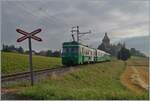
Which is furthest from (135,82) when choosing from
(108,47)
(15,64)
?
(108,47)

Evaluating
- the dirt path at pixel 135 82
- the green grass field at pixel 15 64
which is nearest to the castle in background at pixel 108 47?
the green grass field at pixel 15 64

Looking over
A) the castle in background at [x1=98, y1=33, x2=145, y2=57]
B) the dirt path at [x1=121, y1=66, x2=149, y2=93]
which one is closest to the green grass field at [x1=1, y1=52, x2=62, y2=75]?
the dirt path at [x1=121, y1=66, x2=149, y2=93]

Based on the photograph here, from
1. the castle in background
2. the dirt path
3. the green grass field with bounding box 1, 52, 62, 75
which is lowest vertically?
the dirt path

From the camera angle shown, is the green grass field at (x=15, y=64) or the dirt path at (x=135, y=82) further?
the green grass field at (x=15, y=64)

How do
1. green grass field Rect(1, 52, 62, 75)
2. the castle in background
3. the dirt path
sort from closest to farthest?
the dirt path < green grass field Rect(1, 52, 62, 75) < the castle in background

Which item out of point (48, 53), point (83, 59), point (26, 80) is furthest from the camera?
point (48, 53)

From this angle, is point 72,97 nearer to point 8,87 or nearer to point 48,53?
point 8,87

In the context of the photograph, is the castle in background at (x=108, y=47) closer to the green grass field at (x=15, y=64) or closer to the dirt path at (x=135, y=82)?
the green grass field at (x=15, y=64)

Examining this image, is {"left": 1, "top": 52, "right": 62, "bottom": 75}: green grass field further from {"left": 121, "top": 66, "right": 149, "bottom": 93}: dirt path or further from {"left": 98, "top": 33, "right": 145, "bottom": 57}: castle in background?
{"left": 98, "top": 33, "right": 145, "bottom": 57}: castle in background

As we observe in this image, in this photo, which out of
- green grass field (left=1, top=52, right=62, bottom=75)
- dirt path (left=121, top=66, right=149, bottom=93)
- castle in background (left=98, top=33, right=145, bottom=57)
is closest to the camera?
dirt path (left=121, top=66, right=149, bottom=93)

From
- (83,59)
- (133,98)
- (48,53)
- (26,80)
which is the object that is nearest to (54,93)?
(133,98)

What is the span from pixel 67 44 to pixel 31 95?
73.7 feet

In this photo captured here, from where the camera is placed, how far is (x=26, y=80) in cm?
1552

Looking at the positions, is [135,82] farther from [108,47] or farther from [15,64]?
[108,47]
